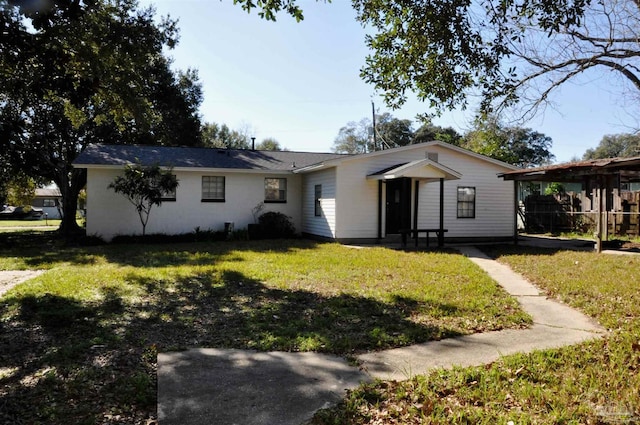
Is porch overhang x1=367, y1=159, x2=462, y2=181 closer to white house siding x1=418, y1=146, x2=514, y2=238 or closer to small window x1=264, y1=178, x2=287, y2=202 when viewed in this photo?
white house siding x1=418, y1=146, x2=514, y2=238

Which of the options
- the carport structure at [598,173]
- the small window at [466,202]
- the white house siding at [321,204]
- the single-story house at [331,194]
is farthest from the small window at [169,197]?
the carport structure at [598,173]

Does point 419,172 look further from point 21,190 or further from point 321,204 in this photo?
point 21,190

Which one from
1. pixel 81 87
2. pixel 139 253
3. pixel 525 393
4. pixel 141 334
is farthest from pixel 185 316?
pixel 139 253

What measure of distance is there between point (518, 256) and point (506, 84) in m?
6.77

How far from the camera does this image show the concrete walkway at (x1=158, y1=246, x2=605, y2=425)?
324cm

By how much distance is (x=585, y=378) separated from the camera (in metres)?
3.83

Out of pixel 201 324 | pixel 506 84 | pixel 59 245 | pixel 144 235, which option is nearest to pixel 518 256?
pixel 506 84

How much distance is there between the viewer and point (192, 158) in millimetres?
17812

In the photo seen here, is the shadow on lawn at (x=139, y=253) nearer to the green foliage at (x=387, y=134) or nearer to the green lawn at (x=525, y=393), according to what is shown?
the green lawn at (x=525, y=393)

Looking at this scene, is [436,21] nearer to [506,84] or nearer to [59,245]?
[506,84]

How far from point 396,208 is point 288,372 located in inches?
511

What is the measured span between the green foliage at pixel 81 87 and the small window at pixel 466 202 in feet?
37.0

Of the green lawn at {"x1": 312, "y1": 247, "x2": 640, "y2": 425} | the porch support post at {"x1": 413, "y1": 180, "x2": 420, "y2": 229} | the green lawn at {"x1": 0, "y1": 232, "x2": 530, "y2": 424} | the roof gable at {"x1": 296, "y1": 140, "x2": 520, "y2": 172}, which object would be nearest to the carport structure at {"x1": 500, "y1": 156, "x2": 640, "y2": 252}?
the roof gable at {"x1": 296, "y1": 140, "x2": 520, "y2": 172}

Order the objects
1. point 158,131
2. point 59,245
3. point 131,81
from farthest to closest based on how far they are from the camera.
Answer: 1. point 158,131
2. point 59,245
3. point 131,81
